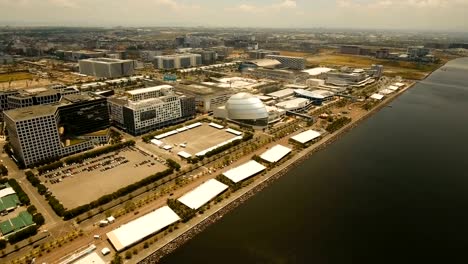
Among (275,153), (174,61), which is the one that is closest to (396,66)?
(174,61)

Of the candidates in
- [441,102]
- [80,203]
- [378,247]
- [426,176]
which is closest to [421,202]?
[426,176]

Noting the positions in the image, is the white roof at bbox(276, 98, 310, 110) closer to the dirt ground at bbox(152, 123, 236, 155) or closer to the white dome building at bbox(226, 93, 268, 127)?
the white dome building at bbox(226, 93, 268, 127)

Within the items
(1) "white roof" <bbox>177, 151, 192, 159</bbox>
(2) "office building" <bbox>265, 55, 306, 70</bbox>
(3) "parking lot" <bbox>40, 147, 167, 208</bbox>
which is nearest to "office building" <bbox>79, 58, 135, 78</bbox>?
(2) "office building" <bbox>265, 55, 306, 70</bbox>

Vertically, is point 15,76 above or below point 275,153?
above

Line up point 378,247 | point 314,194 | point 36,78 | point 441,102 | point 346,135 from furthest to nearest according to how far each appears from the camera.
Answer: point 36,78, point 441,102, point 346,135, point 314,194, point 378,247

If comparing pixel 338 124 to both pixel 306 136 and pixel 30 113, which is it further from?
pixel 30 113

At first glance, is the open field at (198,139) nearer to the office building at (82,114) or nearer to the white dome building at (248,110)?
the white dome building at (248,110)

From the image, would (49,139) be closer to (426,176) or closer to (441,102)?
→ (426,176)

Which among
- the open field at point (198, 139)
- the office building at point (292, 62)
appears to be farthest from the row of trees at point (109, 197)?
the office building at point (292, 62)
